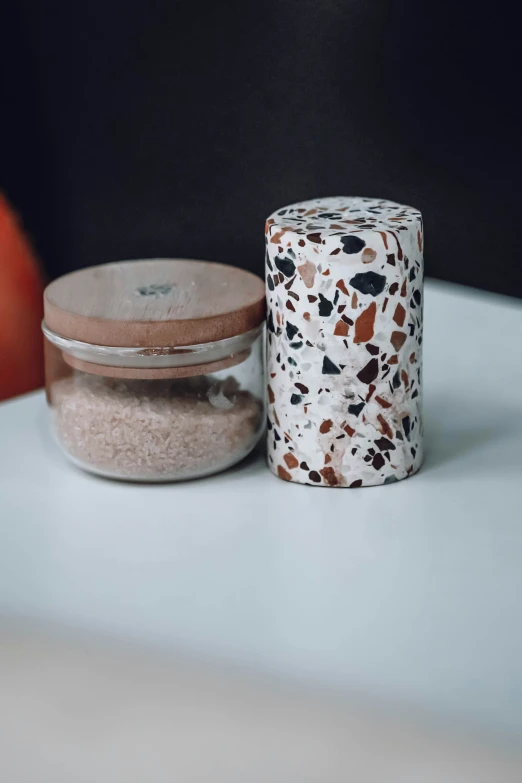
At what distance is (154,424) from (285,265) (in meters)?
0.14

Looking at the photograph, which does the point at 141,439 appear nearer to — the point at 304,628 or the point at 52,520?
the point at 52,520

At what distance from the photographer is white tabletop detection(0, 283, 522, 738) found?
1.58ft

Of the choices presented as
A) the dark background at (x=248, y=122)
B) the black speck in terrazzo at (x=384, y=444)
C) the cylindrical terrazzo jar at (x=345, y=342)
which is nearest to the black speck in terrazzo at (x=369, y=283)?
the cylindrical terrazzo jar at (x=345, y=342)

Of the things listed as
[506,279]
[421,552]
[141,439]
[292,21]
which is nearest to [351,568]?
[421,552]

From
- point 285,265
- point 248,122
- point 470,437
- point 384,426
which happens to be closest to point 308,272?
point 285,265

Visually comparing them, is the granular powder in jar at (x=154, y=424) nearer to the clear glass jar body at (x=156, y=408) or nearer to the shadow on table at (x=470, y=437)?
the clear glass jar body at (x=156, y=408)

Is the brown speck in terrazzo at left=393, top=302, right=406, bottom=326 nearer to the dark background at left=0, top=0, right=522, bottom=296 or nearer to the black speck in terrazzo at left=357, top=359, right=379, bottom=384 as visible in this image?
the black speck in terrazzo at left=357, top=359, right=379, bottom=384

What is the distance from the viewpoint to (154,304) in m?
0.67

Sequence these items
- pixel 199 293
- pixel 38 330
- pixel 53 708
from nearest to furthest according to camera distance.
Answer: pixel 53 708, pixel 199 293, pixel 38 330

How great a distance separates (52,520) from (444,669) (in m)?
0.29

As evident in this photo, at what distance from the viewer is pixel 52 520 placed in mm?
639

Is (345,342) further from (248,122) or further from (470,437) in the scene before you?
(248,122)

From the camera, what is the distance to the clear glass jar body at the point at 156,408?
64cm

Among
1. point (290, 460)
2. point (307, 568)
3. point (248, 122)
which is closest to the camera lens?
point (307, 568)
